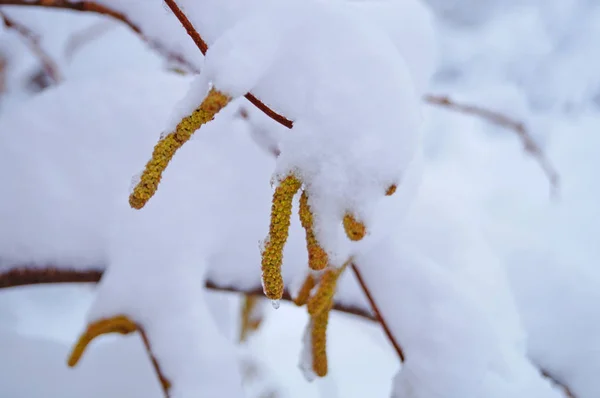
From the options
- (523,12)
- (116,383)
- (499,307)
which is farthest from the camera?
(523,12)

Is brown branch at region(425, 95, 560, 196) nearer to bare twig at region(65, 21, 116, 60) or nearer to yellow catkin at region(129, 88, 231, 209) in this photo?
yellow catkin at region(129, 88, 231, 209)

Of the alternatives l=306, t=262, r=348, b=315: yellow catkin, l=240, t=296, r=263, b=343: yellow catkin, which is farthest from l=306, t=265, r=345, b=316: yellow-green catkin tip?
l=240, t=296, r=263, b=343: yellow catkin

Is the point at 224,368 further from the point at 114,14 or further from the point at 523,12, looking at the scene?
the point at 523,12

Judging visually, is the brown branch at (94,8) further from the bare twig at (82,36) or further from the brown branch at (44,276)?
the bare twig at (82,36)

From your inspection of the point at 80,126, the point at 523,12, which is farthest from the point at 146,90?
the point at 523,12

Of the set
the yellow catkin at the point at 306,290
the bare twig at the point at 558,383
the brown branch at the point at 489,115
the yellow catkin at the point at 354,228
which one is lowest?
the yellow catkin at the point at 306,290

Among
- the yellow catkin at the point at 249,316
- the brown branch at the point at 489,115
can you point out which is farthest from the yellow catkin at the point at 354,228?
the yellow catkin at the point at 249,316

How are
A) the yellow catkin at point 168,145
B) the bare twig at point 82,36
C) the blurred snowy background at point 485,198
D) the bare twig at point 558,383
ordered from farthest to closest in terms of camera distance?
the bare twig at point 82,36 → the blurred snowy background at point 485,198 → the bare twig at point 558,383 → the yellow catkin at point 168,145
